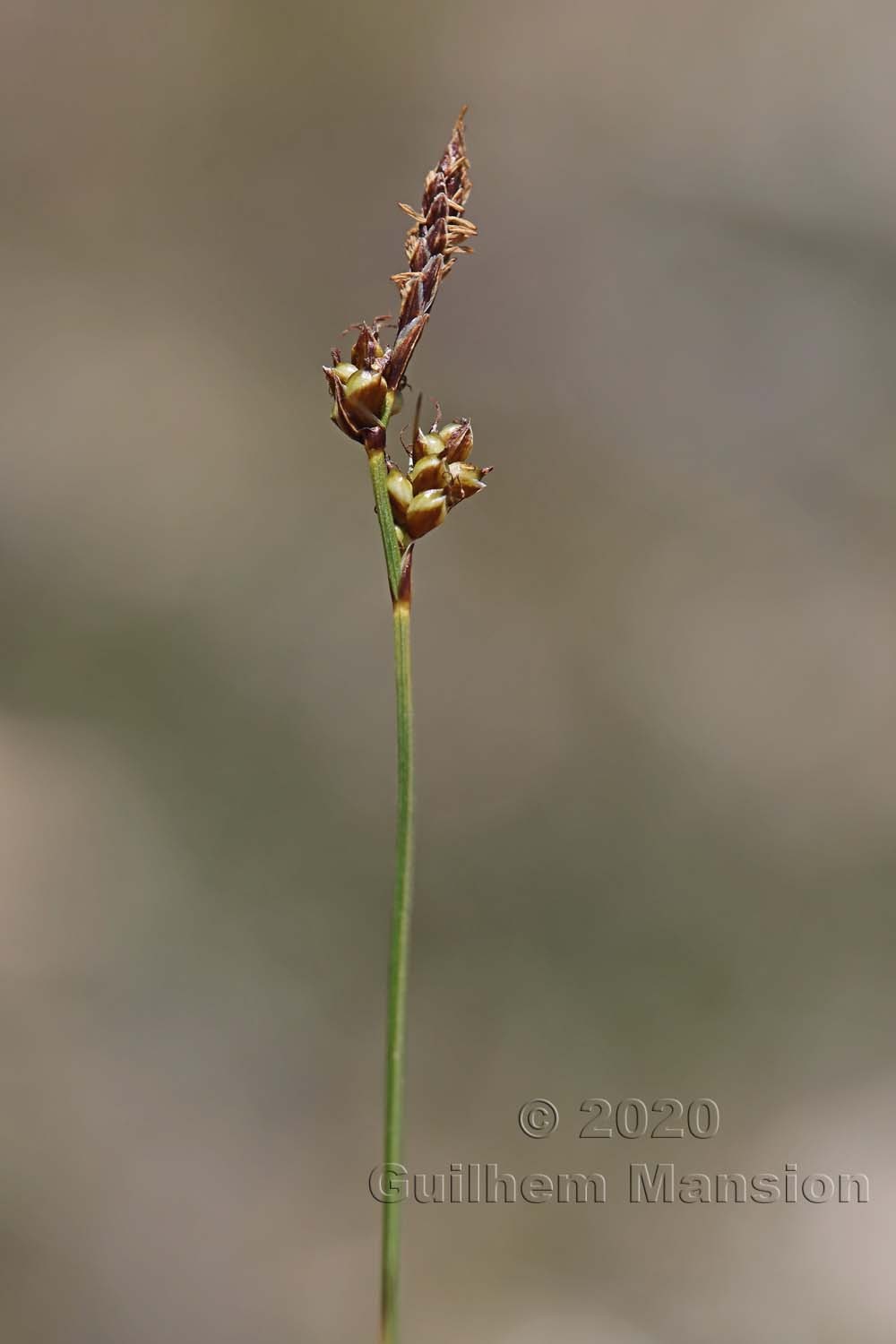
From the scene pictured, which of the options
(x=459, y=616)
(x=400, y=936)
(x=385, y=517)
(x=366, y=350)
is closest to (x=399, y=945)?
(x=400, y=936)

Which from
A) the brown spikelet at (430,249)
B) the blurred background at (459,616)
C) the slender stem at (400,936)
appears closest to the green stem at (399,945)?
the slender stem at (400,936)

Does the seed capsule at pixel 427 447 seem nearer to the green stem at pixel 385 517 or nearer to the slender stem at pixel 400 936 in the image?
the green stem at pixel 385 517

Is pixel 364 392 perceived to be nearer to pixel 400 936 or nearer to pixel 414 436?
pixel 414 436

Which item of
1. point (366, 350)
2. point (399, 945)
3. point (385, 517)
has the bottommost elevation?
point (399, 945)

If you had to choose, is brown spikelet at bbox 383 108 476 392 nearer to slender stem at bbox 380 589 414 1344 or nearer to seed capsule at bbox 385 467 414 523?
seed capsule at bbox 385 467 414 523

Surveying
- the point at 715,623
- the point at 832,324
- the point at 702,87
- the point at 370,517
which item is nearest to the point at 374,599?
the point at 370,517

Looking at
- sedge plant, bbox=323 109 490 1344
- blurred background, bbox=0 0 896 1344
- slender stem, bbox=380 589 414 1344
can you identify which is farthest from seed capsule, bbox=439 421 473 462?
blurred background, bbox=0 0 896 1344
